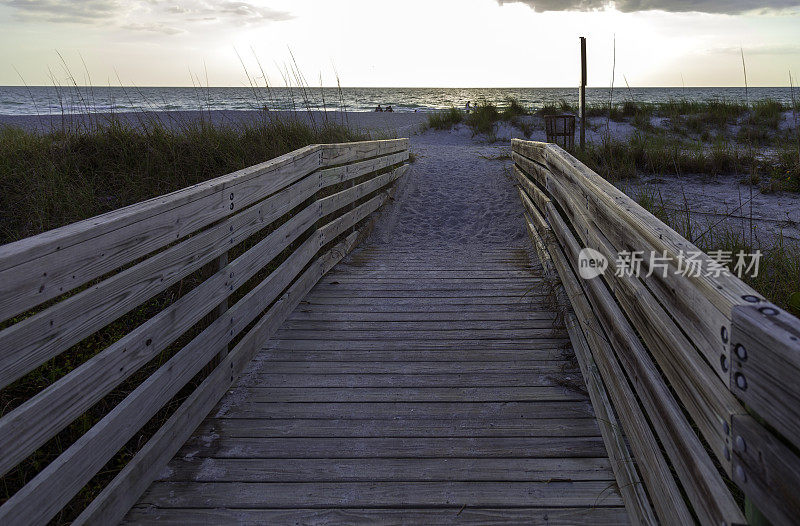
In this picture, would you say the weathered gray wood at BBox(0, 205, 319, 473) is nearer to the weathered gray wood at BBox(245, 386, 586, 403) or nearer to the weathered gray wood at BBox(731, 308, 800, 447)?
the weathered gray wood at BBox(245, 386, 586, 403)

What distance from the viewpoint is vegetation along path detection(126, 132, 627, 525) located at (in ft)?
6.50

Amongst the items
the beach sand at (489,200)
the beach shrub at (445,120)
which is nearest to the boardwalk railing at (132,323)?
the beach sand at (489,200)

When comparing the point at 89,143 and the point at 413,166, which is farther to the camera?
the point at 413,166

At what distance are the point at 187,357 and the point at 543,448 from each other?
157cm

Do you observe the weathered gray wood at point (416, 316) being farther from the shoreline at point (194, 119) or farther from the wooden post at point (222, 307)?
the shoreline at point (194, 119)

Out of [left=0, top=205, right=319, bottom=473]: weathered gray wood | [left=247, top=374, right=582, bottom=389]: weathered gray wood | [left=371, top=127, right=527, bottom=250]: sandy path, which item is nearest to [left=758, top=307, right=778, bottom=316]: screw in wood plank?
[left=0, top=205, right=319, bottom=473]: weathered gray wood

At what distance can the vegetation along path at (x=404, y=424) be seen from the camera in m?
1.98

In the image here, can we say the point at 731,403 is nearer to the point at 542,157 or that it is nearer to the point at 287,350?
the point at 287,350

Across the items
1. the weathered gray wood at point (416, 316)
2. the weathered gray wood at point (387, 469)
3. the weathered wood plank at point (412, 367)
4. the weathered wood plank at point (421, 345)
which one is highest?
the weathered gray wood at point (416, 316)

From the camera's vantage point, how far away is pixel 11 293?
1.36 metres

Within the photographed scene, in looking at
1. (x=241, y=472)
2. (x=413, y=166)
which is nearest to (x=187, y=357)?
(x=241, y=472)

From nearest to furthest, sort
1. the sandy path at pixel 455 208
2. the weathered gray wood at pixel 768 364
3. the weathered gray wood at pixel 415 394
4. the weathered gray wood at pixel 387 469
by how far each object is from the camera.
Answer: the weathered gray wood at pixel 768 364, the weathered gray wood at pixel 387 469, the weathered gray wood at pixel 415 394, the sandy path at pixel 455 208

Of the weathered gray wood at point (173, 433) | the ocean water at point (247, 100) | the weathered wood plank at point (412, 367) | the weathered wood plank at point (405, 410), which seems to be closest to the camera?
the weathered gray wood at point (173, 433)

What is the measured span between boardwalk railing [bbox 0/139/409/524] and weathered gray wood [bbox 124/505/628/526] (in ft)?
0.58
